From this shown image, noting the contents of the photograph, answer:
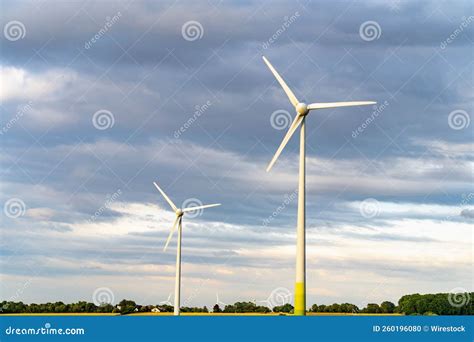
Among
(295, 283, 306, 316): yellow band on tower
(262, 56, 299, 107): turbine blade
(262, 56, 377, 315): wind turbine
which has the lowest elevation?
(295, 283, 306, 316): yellow band on tower

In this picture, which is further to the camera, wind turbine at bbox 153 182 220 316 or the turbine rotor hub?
wind turbine at bbox 153 182 220 316

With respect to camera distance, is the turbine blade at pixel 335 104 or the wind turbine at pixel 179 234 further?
the wind turbine at pixel 179 234

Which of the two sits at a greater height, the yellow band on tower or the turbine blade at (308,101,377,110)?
the turbine blade at (308,101,377,110)

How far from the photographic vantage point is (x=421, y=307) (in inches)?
4712

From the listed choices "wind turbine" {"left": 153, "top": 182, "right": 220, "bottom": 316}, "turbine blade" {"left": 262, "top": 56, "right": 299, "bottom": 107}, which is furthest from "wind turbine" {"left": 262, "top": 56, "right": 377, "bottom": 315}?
"wind turbine" {"left": 153, "top": 182, "right": 220, "bottom": 316}

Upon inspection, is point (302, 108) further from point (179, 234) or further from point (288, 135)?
point (179, 234)

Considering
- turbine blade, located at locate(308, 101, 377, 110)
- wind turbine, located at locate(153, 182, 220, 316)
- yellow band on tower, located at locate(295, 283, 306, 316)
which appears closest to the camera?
yellow band on tower, located at locate(295, 283, 306, 316)

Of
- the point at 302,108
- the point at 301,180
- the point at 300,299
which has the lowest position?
the point at 300,299

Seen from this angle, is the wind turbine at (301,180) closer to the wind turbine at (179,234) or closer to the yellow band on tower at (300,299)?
the yellow band on tower at (300,299)

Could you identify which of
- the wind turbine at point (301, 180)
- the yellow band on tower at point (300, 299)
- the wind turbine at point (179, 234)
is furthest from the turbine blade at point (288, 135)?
the wind turbine at point (179, 234)

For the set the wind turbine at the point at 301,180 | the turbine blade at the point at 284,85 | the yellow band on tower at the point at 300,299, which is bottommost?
the yellow band on tower at the point at 300,299

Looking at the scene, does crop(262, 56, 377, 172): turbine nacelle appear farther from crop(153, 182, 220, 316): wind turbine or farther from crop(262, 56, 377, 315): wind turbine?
crop(153, 182, 220, 316): wind turbine

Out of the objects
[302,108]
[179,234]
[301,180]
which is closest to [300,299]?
[301,180]
